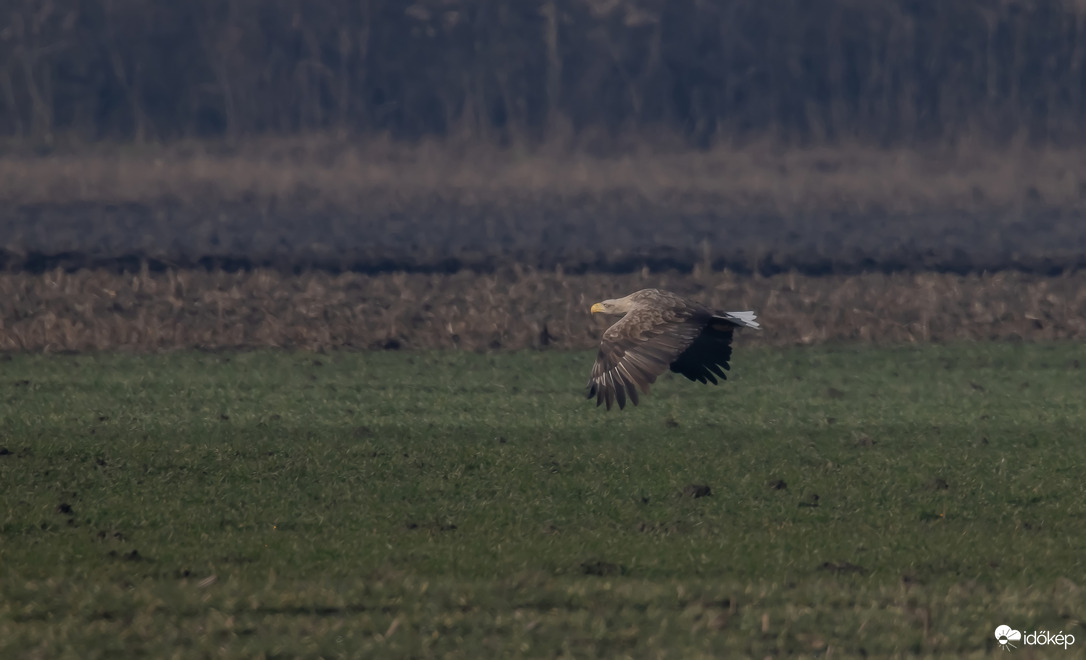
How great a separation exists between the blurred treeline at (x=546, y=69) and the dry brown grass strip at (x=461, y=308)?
96.1ft

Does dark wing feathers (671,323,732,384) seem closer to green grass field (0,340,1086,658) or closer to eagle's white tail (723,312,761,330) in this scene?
eagle's white tail (723,312,761,330)

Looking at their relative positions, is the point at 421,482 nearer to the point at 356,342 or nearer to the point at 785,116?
the point at 356,342

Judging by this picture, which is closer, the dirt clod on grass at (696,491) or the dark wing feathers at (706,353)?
the dirt clod on grass at (696,491)

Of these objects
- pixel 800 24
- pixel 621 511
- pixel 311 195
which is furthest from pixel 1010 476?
pixel 800 24

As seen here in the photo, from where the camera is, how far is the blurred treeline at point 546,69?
5550cm

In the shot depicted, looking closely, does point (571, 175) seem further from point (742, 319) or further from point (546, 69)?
point (742, 319)

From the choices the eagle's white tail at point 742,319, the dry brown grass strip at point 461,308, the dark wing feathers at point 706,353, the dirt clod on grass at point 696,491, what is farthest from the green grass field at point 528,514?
the dry brown grass strip at point 461,308

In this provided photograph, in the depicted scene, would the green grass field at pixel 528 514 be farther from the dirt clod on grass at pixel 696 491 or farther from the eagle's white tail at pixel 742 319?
the eagle's white tail at pixel 742 319

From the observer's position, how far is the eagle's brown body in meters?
10.7

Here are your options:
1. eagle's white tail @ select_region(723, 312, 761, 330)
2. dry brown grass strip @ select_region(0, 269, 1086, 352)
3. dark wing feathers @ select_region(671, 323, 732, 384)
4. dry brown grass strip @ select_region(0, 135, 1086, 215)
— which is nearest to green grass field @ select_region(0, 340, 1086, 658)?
dark wing feathers @ select_region(671, 323, 732, 384)

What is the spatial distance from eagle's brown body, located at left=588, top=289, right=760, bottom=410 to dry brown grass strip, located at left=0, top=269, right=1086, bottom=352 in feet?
26.9

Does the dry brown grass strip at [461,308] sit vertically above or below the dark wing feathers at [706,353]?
below

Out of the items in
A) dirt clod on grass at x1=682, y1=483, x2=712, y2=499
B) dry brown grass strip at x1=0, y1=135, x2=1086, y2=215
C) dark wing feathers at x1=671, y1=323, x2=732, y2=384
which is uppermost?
dark wing feathers at x1=671, y1=323, x2=732, y2=384

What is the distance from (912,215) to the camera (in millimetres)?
43344
